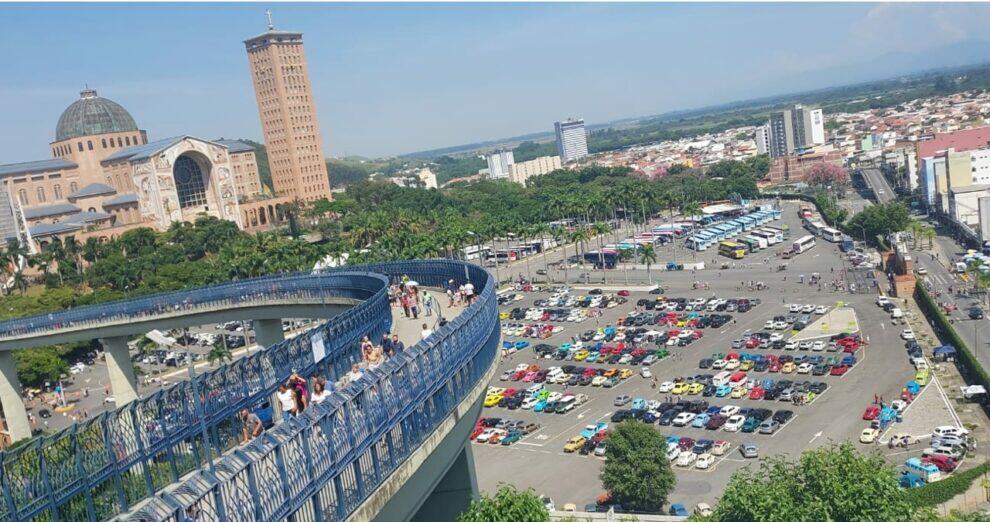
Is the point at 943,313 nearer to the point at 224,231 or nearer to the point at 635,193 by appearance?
the point at 635,193

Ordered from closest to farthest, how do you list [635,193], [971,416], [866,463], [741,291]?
[866,463] → [971,416] → [741,291] → [635,193]

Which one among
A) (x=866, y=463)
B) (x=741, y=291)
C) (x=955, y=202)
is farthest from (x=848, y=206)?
(x=866, y=463)

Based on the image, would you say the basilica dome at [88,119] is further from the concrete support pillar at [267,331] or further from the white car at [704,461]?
the white car at [704,461]

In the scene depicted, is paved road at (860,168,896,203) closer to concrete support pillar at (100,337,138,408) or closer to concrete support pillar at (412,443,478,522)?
concrete support pillar at (100,337,138,408)

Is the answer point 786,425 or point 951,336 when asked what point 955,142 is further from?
point 786,425

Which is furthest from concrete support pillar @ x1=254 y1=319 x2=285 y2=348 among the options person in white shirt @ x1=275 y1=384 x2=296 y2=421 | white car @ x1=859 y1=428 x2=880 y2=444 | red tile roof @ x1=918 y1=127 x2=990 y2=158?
red tile roof @ x1=918 y1=127 x2=990 y2=158
